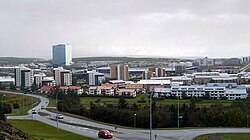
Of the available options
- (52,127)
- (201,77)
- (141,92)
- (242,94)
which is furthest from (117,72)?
(52,127)

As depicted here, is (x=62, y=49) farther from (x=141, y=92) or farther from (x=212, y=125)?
(x=212, y=125)

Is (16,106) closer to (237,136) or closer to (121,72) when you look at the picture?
(237,136)

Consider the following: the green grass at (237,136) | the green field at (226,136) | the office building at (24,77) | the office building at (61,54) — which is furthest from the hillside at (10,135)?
the office building at (61,54)

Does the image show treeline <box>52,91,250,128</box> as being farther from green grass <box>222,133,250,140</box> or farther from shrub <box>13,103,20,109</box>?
shrub <box>13,103,20,109</box>

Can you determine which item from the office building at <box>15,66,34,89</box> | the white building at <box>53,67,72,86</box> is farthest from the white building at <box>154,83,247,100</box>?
the office building at <box>15,66,34,89</box>

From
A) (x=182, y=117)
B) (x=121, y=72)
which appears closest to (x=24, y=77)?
(x=121, y=72)

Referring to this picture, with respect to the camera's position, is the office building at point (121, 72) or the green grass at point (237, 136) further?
the office building at point (121, 72)

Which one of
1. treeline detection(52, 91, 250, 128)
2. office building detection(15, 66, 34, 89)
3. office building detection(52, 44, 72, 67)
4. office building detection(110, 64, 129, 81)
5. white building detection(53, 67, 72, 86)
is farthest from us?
office building detection(52, 44, 72, 67)

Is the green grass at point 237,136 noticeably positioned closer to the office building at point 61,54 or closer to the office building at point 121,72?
the office building at point 121,72

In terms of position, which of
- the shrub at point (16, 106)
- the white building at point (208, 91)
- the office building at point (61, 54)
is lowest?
the shrub at point (16, 106)
